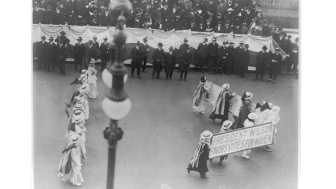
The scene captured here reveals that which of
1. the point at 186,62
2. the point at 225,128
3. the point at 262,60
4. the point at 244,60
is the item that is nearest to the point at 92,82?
the point at 186,62

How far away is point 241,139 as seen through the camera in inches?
499

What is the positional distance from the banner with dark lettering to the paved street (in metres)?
0.44

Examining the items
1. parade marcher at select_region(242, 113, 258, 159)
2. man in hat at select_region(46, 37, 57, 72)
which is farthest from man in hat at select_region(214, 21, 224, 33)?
man in hat at select_region(46, 37, 57, 72)

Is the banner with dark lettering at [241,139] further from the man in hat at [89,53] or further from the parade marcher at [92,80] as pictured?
the man in hat at [89,53]

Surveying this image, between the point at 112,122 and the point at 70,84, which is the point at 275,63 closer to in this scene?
the point at 70,84

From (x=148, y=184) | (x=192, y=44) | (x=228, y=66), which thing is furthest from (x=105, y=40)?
(x=148, y=184)

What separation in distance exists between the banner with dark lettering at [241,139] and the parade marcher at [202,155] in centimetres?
29

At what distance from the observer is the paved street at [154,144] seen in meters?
11.9

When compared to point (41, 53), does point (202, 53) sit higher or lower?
higher

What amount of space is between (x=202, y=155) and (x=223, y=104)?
3143mm

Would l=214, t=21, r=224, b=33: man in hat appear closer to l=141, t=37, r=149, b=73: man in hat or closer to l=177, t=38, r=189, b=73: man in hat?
l=177, t=38, r=189, b=73: man in hat

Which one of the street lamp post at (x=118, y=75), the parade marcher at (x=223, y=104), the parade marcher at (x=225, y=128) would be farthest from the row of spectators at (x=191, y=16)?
the street lamp post at (x=118, y=75)

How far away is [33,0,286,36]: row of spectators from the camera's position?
16562 mm

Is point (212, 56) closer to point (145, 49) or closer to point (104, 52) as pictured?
point (145, 49)
